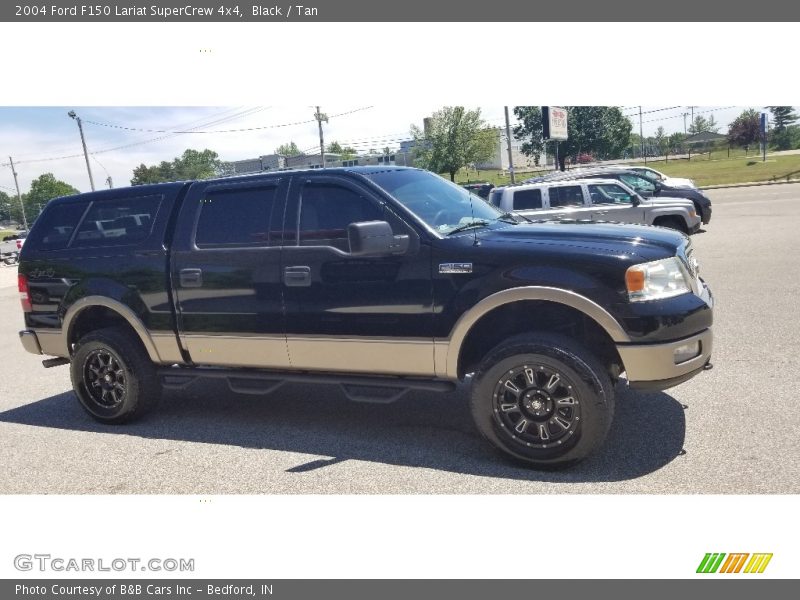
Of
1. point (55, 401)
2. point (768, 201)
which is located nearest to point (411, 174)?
point (55, 401)

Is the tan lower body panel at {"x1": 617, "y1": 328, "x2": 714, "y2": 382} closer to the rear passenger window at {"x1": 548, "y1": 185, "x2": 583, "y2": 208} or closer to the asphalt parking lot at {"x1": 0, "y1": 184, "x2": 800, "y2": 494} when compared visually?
the asphalt parking lot at {"x1": 0, "y1": 184, "x2": 800, "y2": 494}

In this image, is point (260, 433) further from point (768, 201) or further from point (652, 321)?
point (768, 201)

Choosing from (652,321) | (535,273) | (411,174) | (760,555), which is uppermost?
(411,174)

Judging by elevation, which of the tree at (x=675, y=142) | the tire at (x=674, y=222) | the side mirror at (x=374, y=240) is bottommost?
the tire at (x=674, y=222)

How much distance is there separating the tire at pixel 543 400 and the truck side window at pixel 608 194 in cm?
1026

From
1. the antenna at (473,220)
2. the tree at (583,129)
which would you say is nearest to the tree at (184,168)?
the antenna at (473,220)

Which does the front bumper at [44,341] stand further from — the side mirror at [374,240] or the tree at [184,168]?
the side mirror at [374,240]

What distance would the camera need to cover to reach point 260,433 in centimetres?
504

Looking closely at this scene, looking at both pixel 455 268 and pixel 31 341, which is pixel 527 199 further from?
pixel 31 341

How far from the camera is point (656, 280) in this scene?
12.5 feet

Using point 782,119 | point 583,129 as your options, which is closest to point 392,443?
point 583,129

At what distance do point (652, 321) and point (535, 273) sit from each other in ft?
2.41

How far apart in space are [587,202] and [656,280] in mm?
9944

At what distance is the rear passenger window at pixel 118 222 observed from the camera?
5.29 m
